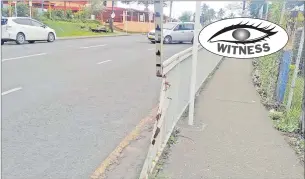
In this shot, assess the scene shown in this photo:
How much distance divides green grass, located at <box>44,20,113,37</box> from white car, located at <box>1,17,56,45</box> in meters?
1.23

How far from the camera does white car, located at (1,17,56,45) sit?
645 inches

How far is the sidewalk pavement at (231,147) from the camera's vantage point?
10.6 feet

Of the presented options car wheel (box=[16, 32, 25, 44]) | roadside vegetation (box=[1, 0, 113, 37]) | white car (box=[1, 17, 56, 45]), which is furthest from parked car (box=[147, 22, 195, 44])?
car wheel (box=[16, 32, 25, 44])

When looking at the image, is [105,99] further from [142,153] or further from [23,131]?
[142,153]

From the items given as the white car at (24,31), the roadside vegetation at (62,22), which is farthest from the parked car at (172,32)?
the white car at (24,31)

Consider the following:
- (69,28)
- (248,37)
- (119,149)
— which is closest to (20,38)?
(69,28)

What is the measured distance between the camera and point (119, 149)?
12.3 ft

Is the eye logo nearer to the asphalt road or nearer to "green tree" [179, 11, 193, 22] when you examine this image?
"green tree" [179, 11, 193, 22]

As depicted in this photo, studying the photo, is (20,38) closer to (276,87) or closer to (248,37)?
(276,87)

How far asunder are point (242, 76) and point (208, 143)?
5.69 meters

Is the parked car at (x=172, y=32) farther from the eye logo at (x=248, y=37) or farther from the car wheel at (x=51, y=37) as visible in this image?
the car wheel at (x=51, y=37)

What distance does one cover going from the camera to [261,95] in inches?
266

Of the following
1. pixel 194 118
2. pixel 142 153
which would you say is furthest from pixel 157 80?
pixel 142 153

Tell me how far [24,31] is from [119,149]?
15950 mm
